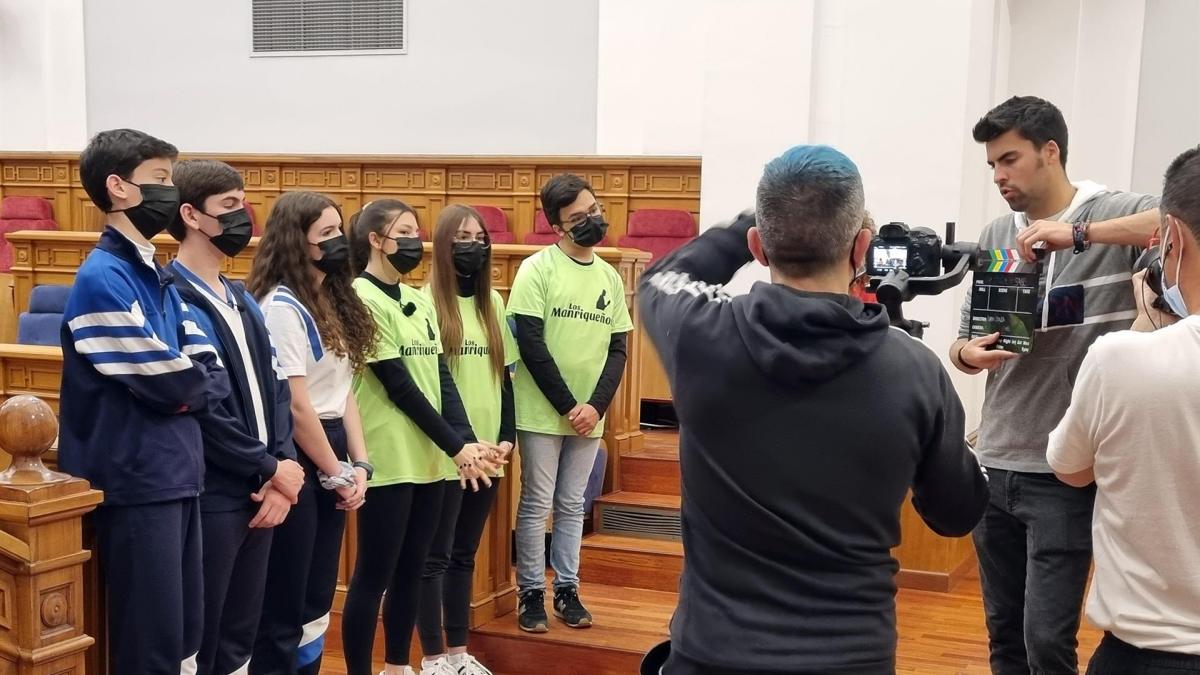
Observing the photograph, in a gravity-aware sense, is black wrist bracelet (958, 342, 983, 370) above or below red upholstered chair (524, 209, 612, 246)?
below

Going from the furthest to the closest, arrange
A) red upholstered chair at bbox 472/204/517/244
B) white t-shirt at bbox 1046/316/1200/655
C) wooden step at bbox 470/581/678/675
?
red upholstered chair at bbox 472/204/517/244 → wooden step at bbox 470/581/678/675 → white t-shirt at bbox 1046/316/1200/655

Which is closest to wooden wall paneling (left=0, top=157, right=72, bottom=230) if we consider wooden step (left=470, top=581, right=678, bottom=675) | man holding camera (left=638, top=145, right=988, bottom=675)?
wooden step (left=470, top=581, right=678, bottom=675)

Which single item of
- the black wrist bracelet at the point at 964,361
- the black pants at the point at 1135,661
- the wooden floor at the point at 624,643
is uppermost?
the black wrist bracelet at the point at 964,361

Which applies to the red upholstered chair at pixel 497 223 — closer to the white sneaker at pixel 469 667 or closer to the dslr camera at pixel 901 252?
the white sneaker at pixel 469 667

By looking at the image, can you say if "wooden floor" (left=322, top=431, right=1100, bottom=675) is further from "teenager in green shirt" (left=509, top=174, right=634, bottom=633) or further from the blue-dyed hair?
the blue-dyed hair

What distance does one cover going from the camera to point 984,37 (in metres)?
4.75

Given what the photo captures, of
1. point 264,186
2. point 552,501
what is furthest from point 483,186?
point 552,501

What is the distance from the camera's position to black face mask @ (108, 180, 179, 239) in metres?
2.23

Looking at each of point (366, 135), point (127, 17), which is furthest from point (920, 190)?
point (127, 17)

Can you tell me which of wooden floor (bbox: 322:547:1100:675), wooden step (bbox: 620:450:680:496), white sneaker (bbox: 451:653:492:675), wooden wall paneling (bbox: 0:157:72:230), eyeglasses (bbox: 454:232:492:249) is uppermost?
wooden wall paneling (bbox: 0:157:72:230)

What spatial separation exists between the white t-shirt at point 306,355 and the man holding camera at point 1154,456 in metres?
1.76

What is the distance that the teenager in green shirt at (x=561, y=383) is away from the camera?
3.49m

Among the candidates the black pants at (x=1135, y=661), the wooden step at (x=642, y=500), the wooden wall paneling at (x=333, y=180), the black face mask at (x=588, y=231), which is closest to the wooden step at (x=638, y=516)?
the wooden step at (x=642, y=500)

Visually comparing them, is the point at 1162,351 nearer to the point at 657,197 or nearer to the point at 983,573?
the point at 983,573
